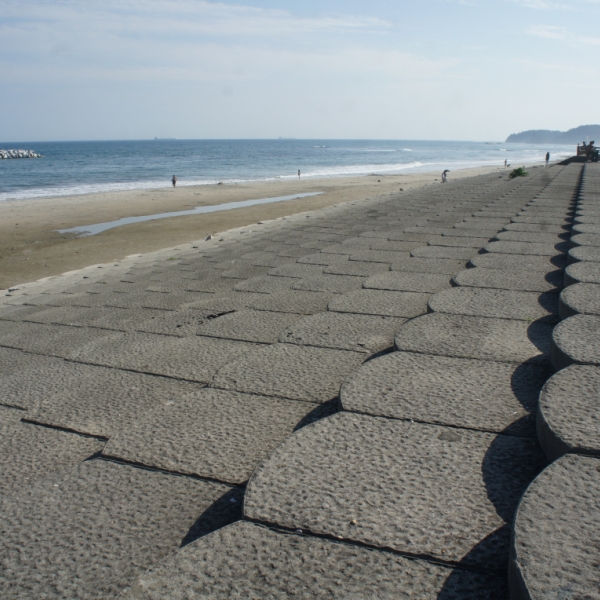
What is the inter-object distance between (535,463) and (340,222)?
6.30m

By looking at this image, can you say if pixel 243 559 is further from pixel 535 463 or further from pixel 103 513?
pixel 535 463

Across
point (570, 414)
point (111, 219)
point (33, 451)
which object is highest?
point (570, 414)

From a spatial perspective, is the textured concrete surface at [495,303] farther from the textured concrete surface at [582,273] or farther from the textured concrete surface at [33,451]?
the textured concrete surface at [33,451]

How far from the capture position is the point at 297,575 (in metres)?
1.04

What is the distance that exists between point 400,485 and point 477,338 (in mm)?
1048

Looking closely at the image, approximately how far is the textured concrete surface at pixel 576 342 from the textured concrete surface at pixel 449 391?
8 cm

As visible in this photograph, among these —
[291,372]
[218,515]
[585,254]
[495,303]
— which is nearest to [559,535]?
[218,515]

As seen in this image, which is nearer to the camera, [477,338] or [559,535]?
[559,535]

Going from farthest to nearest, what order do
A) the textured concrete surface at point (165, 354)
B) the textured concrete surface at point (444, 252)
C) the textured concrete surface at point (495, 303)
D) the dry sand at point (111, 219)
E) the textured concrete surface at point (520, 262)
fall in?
the dry sand at point (111, 219) → the textured concrete surface at point (444, 252) → the textured concrete surface at point (520, 262) → the textured concrete surface at point (495, 303) → the textured concrete surface at point (165, 354)

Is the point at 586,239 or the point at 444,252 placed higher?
the point at 586,239

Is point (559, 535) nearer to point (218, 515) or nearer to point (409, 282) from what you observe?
point (218, 515)

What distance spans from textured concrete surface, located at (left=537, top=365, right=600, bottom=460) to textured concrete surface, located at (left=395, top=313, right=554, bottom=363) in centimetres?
35

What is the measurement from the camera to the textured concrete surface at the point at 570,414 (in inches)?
51.4

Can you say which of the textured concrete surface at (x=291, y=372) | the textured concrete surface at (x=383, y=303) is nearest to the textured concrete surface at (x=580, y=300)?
the textured concrete surface at (x=383, y=303)
